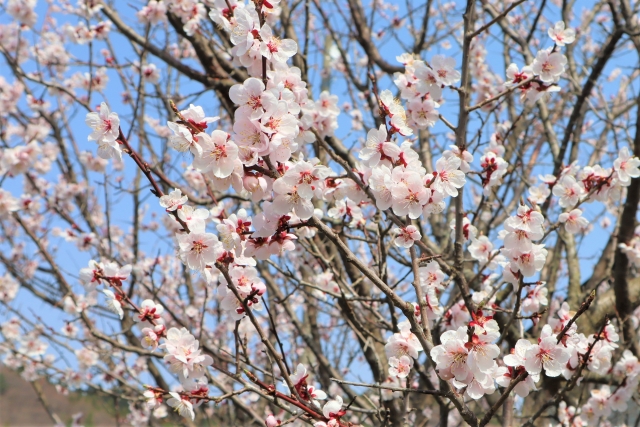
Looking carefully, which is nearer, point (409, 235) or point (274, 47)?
point (274, 47)

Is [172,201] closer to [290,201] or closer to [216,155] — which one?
[216,155]

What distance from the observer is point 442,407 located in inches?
82.5

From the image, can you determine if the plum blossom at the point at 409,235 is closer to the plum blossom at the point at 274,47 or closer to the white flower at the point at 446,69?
the plum blossom at the point at 274,47

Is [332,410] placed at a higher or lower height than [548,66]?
lower

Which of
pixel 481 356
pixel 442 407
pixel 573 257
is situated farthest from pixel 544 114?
pixel 481 356

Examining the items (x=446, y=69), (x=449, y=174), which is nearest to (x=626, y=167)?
(x=446, y=69)

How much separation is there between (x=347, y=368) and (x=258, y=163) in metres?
3.38

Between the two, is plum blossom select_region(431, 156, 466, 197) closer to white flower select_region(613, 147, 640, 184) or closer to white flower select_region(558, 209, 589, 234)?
white flower select_region(558, 209, 589, 234)

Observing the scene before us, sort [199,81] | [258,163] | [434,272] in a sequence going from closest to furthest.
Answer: [258,163] < [434,272] < [199,81]

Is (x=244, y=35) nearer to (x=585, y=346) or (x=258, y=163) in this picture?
(x=258, y=163)

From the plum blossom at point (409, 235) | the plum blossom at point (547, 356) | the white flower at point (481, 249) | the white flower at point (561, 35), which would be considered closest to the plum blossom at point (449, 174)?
the plum blossom at point (409, 235)

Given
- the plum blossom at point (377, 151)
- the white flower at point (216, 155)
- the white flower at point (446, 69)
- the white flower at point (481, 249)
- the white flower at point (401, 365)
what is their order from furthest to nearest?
the white flower at point (481, 249) < the white flower at point (446, 69) < the white flower at point (401, 365) < the plum blossom at point (377, 151) < the white flower at point (216, 155)

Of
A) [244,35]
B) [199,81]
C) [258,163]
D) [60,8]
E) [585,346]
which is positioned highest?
[60,8]

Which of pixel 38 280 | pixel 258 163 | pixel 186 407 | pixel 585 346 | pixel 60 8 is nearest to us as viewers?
pixel 258 163
